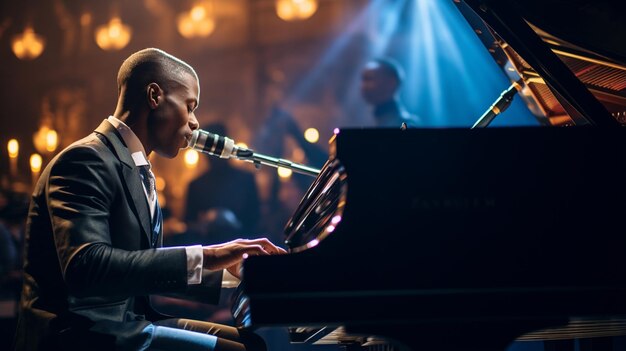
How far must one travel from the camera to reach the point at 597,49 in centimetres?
261

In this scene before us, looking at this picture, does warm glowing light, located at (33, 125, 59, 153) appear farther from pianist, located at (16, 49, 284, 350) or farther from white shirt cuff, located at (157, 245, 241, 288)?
white shirt cuff, located at (157, 245, 241, 288)

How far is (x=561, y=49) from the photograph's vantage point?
276 centimetres

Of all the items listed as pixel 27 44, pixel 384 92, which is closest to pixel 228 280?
pixel 384 92

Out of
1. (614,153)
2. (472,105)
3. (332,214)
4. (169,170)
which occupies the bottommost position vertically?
(332,214)

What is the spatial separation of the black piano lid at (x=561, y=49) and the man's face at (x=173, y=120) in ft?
3.78

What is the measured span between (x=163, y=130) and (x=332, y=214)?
36.9 inches

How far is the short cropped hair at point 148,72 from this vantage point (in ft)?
8.91

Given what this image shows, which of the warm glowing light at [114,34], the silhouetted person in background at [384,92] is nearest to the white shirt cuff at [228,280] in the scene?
the silhouetted person in background at [384,92]

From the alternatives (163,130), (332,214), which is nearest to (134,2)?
(163,130)

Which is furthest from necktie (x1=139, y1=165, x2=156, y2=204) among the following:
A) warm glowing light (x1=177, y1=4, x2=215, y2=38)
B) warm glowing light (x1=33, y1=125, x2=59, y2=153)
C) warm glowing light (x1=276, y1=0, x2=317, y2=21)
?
warm glowing light (x1=177, y1=4, x2=215, y2=38)

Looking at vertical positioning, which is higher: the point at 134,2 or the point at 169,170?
the point at 134,2

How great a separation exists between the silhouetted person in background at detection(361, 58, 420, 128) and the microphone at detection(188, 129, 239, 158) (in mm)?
2504

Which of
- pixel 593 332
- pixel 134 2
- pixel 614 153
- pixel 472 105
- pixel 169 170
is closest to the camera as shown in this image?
pixel 614 153

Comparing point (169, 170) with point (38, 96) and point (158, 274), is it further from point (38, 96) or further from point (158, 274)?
point (158, 274)
